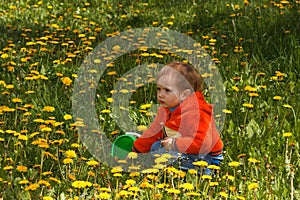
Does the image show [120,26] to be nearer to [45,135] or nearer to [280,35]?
[280,35]

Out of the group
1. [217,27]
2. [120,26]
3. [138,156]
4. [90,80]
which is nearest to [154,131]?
[138,156]

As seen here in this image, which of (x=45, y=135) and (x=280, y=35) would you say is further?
(x=280, y=35)

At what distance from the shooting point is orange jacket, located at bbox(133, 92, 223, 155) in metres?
3.37

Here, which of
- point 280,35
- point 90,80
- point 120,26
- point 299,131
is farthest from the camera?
point 120,26

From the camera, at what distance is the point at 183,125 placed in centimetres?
344

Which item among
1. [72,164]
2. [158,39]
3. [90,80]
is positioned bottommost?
[72,164]

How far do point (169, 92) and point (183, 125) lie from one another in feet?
0.76

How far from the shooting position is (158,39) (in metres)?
5.95

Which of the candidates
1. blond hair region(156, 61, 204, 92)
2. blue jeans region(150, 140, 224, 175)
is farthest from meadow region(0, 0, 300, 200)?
blond hair region(156, 61, 204, 92)

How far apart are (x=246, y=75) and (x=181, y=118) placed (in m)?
1.46

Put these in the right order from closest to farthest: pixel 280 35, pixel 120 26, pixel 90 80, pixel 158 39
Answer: pixel 90 80, pixel 280 35, pixel 158 39, pixel 120 26

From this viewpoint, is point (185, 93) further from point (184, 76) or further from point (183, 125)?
point (183, 125)

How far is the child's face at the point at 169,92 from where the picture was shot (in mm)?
3539

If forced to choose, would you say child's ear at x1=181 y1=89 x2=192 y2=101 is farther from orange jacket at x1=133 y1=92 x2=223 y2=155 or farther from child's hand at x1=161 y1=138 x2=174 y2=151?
child's hand at x1=161 y1=138 x2=174 y2=151
